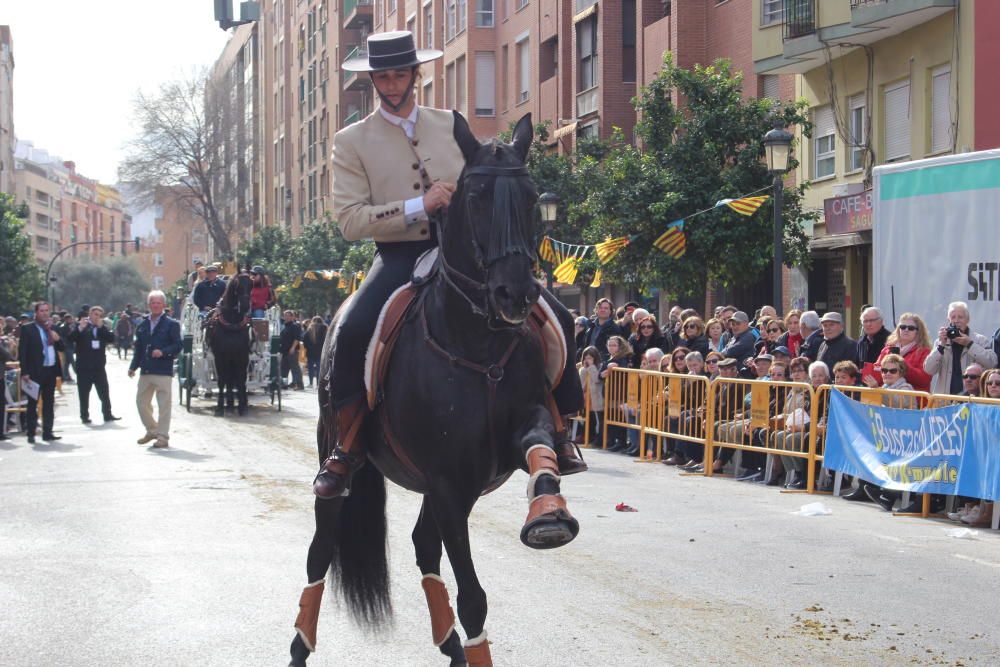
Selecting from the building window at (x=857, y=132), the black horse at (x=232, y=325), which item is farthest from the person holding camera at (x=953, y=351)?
the building window at (x=857, y=132)

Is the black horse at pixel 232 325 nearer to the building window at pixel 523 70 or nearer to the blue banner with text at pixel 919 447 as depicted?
the blue banner with text at pixel 919 447

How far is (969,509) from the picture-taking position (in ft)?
37.6

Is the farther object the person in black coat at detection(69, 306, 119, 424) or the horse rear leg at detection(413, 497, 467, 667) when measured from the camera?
the person in black coat at detection(69, 306, 119, 424)

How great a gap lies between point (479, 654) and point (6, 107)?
93.1 m

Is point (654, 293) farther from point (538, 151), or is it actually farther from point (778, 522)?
point (778, 522)

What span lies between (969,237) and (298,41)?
245 ft

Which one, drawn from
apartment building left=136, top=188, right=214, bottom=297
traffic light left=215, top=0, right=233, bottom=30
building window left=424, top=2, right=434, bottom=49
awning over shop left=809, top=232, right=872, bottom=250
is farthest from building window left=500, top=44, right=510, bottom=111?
apartment building left=136, top=188, right=214, bottom=297

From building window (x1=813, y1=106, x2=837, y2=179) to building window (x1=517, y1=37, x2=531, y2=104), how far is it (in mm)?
18395

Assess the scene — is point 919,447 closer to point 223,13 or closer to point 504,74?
point 223,13

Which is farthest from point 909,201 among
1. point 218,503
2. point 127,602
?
point 127,602

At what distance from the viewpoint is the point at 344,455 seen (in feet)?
19.7

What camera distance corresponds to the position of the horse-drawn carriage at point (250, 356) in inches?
948

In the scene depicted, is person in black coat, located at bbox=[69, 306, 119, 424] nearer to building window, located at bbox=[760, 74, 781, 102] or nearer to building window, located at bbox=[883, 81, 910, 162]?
building window, located at bbox=[883, 81, 910, 162]

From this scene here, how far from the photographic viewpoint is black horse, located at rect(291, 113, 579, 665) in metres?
4.96
